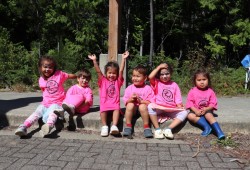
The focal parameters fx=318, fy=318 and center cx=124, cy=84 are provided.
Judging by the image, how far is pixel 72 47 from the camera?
1325 cm

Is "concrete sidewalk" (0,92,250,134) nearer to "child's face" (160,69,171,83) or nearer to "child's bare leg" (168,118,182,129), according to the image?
"child's bare leg" (168,118,182,129)

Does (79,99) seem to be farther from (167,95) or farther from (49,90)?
(167,95)

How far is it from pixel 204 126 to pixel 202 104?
36 centimetres

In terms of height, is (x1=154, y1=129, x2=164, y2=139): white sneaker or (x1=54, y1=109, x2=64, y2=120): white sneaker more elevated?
(x1=54, y1=109, x2=64, y2=120): white sneaker

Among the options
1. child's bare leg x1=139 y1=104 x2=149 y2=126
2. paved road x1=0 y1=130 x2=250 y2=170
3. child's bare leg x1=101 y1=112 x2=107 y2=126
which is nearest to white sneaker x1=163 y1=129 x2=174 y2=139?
paved road x1=0 y1=130 x2=250 y2=170

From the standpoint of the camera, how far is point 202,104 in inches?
196

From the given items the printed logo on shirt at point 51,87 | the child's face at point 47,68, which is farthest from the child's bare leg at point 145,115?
the child's face at point 47,68

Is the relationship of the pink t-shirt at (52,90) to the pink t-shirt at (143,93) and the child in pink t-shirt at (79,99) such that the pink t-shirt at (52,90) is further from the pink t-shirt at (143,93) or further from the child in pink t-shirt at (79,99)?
the pink t-shirt at (143,93)

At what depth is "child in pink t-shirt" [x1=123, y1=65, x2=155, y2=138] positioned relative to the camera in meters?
4.78

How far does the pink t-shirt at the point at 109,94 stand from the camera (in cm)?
497

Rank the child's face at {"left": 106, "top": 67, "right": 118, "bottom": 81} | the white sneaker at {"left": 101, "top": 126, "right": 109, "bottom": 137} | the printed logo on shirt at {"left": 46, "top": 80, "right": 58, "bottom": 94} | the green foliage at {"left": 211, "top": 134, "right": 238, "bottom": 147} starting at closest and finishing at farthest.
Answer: the green foliage at {"left": 211, "top": 134, "right": 238, "bottom": 147}, the white sneaker at {"left": 101, "top": 126, "right": 109, "bottom": 137}, the child's face at {"left": 106, "top": 67, "right": 118, "bottom": 81}, the printed logo on shirt at {"left": 46, "top": 80, "right": 58, "bottom": 94}

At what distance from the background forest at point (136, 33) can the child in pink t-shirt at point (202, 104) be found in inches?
189

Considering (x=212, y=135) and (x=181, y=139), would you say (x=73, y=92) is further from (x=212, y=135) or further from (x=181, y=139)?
(x=212, y=135)

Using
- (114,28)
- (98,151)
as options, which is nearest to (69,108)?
(98,151)
